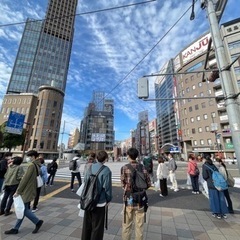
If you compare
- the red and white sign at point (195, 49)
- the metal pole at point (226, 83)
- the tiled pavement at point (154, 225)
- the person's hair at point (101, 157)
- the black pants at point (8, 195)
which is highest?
the red and white sign at point (195, 49)

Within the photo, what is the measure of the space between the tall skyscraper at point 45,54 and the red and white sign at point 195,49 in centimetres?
5042

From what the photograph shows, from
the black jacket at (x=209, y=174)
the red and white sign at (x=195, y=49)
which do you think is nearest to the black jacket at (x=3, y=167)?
the black jacket at (x=209, y=174)

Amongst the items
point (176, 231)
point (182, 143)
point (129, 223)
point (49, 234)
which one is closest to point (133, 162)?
point (129, 223)

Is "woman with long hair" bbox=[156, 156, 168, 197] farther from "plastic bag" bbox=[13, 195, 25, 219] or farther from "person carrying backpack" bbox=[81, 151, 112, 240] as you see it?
"plastic bag" bbox=[13, 195, 25, 219]

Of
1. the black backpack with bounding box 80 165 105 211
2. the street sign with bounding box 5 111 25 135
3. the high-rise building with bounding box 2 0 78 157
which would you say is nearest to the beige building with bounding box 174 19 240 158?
the street sign with bounding box 5 111 25 135

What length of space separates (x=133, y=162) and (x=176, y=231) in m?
2.28

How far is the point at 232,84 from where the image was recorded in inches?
142

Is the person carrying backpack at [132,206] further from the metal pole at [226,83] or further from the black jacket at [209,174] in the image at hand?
the black jacket at [209,174]

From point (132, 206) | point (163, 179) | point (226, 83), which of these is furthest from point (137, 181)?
point (163, 179)

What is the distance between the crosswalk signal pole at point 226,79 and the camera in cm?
331

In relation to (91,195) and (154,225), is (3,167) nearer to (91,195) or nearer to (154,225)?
(91,195)

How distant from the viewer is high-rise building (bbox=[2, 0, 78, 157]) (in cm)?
5275

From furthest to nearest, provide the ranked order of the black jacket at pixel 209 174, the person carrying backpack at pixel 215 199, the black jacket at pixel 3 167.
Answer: the black jacket at pixel 3 167 → the black jacket at pixel 209 174 → the person carrying backpack at pixel 215 199

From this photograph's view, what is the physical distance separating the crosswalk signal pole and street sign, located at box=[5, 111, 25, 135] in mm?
18962
